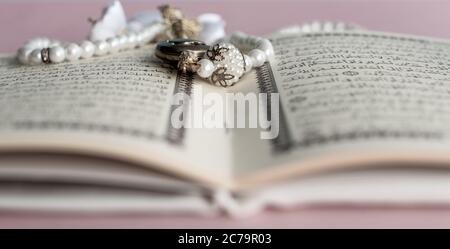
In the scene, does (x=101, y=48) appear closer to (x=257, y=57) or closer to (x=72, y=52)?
(x=72, y=52)

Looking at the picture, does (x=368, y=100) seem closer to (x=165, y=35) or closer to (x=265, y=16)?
(x=165, y=35)

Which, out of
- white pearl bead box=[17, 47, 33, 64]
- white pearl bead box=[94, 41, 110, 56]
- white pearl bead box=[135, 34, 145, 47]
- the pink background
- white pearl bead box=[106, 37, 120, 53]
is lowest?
white pearl bead box=[17, 47, 33, 64]

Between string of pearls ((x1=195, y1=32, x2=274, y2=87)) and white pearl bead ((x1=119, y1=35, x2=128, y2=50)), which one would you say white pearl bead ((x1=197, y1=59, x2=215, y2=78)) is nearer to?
string of pearls ((x1=195, y1=32, x2=274, y2=87))

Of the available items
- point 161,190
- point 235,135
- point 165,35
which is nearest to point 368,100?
point 235,135

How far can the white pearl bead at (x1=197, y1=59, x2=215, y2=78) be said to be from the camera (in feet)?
2.56

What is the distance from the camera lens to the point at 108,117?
612 mm

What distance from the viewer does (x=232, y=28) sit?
1.27 m

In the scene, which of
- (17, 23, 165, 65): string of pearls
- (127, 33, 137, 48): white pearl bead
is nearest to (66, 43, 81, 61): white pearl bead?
(17, 23, 165, 65): string of pearls

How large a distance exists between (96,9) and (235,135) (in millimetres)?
917

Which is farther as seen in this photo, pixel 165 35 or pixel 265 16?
pixel 265 16

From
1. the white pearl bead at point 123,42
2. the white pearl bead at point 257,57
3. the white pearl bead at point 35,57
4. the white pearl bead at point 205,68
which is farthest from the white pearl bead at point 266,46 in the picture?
the white pearl bead at point 35,57

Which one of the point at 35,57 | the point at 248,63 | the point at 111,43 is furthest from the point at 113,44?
the point at 248,63

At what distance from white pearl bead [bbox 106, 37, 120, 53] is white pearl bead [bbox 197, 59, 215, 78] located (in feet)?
0.63

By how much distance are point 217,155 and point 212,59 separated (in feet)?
0.74
